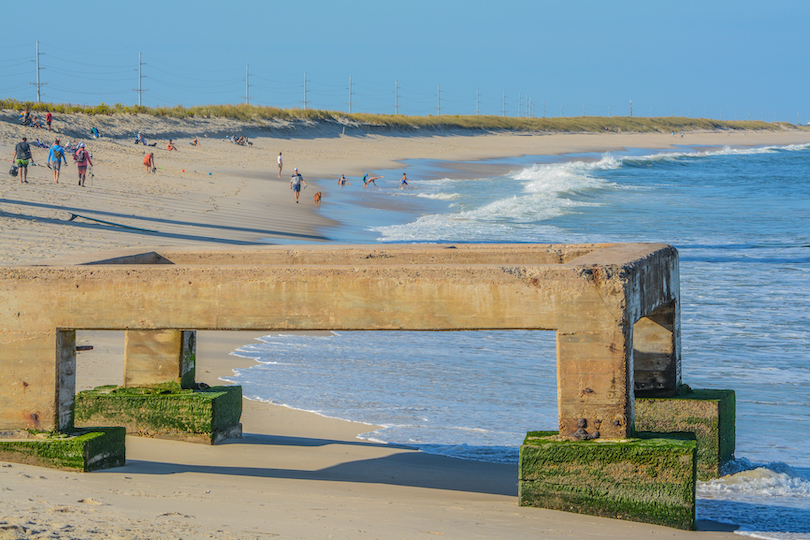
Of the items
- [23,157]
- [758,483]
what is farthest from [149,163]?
[758,483]

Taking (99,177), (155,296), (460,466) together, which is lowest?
(460,466)

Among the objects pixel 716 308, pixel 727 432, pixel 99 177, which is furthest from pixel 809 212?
pixel 727 432

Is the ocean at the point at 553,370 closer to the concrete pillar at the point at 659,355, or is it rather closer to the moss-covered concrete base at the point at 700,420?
the moss-covered concrete base at the point at 700,420

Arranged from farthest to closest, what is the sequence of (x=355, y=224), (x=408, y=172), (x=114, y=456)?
(x=408, y=172) < (x=355, y=224) < (x=114, y=456)

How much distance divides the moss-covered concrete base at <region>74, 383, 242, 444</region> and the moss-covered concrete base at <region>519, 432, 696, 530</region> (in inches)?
97.4

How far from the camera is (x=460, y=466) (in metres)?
5.75

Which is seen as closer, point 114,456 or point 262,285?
point 262,285

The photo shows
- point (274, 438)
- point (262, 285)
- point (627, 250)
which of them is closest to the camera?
point (262, 285)

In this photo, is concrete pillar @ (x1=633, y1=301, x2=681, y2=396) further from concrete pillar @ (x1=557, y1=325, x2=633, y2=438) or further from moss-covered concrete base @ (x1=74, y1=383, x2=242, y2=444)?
moss-covered concrete base @ (x1=74, y1=383, x2=242, y2=444)

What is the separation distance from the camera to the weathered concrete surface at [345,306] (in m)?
4.37

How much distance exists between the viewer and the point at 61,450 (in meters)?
4.73

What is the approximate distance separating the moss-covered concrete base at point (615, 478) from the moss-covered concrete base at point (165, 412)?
2.47 metres

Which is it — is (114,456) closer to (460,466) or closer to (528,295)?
(460,466)

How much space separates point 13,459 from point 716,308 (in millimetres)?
10481
